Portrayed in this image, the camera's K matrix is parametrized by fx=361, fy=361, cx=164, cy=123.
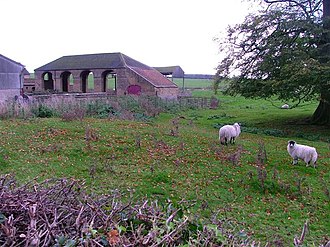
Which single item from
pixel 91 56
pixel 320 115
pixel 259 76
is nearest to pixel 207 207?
pixel 259 76

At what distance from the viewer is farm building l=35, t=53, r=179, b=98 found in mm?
41956

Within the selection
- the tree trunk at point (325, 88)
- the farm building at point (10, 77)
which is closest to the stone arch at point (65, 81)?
the farm building at point (10, 77)

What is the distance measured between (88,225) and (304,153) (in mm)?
10146

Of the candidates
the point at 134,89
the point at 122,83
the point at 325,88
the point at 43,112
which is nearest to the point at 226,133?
the point at 325,88

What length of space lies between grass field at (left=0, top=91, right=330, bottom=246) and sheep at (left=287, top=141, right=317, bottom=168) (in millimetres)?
264

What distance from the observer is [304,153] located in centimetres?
1120

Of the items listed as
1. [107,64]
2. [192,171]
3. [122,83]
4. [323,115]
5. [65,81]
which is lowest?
[192,171]

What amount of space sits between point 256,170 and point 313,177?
159cm

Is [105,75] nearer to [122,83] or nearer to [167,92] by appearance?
[122,83]

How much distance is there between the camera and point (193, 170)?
10.2 meters

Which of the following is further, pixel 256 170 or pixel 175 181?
pixel 256 170

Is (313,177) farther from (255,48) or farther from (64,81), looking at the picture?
(64,81)

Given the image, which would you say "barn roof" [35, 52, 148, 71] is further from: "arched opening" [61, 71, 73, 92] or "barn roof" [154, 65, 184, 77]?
"barn roof" [154, 65, 184, 77]

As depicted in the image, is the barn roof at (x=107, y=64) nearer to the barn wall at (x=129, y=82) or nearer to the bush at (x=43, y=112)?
the barn wall at (x=129, y=82)
